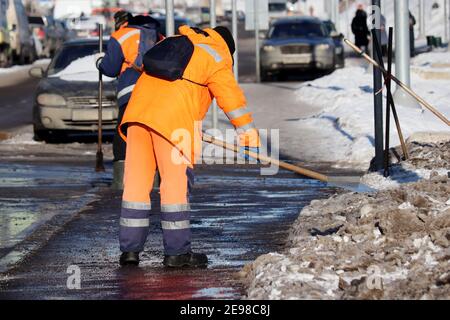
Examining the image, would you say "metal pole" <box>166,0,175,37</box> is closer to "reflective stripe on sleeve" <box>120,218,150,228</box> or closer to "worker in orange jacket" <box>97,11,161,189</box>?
"worker in orange jacket" <box>97,11,161,189</box>

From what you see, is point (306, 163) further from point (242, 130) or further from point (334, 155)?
point (242, 130)

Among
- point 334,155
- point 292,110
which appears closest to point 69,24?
point 292,110

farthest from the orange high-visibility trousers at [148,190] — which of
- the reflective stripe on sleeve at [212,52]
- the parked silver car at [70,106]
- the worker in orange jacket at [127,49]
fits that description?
the parked silver car at [70,106]

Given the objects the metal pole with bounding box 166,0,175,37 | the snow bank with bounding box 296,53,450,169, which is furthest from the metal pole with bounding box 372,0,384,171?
the metal pole with bounding box 166,0,175,37

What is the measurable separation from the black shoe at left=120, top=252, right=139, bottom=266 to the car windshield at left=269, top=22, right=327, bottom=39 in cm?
2471

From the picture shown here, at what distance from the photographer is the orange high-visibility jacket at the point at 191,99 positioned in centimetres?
845

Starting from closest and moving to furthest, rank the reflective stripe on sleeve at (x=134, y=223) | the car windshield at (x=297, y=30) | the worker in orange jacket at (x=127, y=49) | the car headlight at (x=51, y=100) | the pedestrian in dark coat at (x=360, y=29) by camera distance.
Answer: the reflective stripe on sleeve at (x=134, y=223) < the worker in orange jacket at (x=127, y=49) < the car headlight at (x=51, y=100) < the car windshield at (x=297, y=30) < the pedestrian in dark coat at (x=360, y=29)

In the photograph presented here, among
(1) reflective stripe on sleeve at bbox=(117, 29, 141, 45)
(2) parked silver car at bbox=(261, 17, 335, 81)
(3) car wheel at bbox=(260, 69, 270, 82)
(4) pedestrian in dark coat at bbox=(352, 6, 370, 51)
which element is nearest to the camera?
(1) reflective stripe on sleeve at bbox=(117, 29, 141, 45)

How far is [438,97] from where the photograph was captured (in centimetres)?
2180

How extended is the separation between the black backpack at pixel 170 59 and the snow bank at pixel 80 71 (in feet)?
35.7

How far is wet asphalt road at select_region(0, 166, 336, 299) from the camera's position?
25.6 ft

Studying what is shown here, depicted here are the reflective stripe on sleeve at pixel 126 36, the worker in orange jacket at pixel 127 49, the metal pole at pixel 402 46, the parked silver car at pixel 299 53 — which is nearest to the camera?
the worker in orange jacket at pixel 127 49

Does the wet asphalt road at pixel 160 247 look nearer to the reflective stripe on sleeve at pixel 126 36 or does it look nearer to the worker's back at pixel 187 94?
the worker's back at pixel 187 94

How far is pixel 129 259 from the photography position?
8.66m
